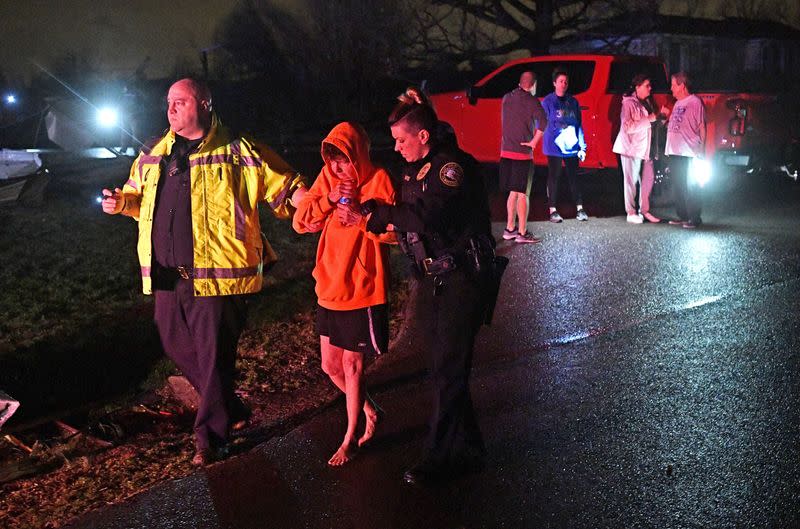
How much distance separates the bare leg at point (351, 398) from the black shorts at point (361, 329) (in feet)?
0.37

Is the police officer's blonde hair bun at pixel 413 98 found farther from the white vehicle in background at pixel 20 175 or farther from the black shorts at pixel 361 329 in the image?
the white vehicle in background at pixel 20 175

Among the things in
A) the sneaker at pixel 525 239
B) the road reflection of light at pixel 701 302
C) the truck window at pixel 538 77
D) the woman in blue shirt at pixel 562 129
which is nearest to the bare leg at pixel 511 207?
the sneaker at pixel 525 239

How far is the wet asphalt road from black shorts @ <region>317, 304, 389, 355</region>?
2.04 ft

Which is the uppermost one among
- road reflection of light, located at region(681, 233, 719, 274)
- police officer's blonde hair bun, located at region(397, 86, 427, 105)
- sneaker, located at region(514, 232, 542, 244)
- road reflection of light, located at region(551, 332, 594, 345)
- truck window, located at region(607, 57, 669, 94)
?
truck window, located at region(607, 57, 669, 94)

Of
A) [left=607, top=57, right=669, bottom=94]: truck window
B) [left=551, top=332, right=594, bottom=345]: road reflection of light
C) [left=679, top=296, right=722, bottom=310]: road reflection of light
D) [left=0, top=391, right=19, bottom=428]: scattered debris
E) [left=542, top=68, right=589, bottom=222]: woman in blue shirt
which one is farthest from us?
[left=607, top=57, right=669, bottom=94]: truck window

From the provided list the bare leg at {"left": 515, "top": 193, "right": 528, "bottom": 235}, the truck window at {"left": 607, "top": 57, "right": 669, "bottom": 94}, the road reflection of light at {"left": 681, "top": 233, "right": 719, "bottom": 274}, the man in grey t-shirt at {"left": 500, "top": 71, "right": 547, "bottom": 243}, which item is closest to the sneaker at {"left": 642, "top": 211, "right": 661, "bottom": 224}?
the road reflection of light at {"left": 681, "top": 233, "right": 719, "bottom": 274}

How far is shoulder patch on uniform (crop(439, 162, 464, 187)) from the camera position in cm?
396

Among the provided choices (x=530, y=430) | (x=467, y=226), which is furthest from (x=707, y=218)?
(x=467, y=226)

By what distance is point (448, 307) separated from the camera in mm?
4129

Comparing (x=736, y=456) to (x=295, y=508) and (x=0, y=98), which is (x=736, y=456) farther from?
(x=0, y=98)

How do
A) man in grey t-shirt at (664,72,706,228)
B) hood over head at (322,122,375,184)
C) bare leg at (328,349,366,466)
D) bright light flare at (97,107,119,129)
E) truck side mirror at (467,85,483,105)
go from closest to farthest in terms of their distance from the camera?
1. hood over head at (322,122,375,184)
2. bare leg at (328,349,366,466)
3. man in grey t-shirt at (664,72,706,228)
4. truck side mirror at (467,85,483,105)
5. bright light flare at (97,107,119,129)

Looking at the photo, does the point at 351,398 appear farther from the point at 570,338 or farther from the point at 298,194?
the point at 570,338

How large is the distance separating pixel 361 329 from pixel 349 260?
1.13ft

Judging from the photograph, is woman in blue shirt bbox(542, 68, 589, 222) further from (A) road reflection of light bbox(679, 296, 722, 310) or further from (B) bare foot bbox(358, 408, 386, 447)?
(B) bare foot bbox(358, 408, 386, 447)
